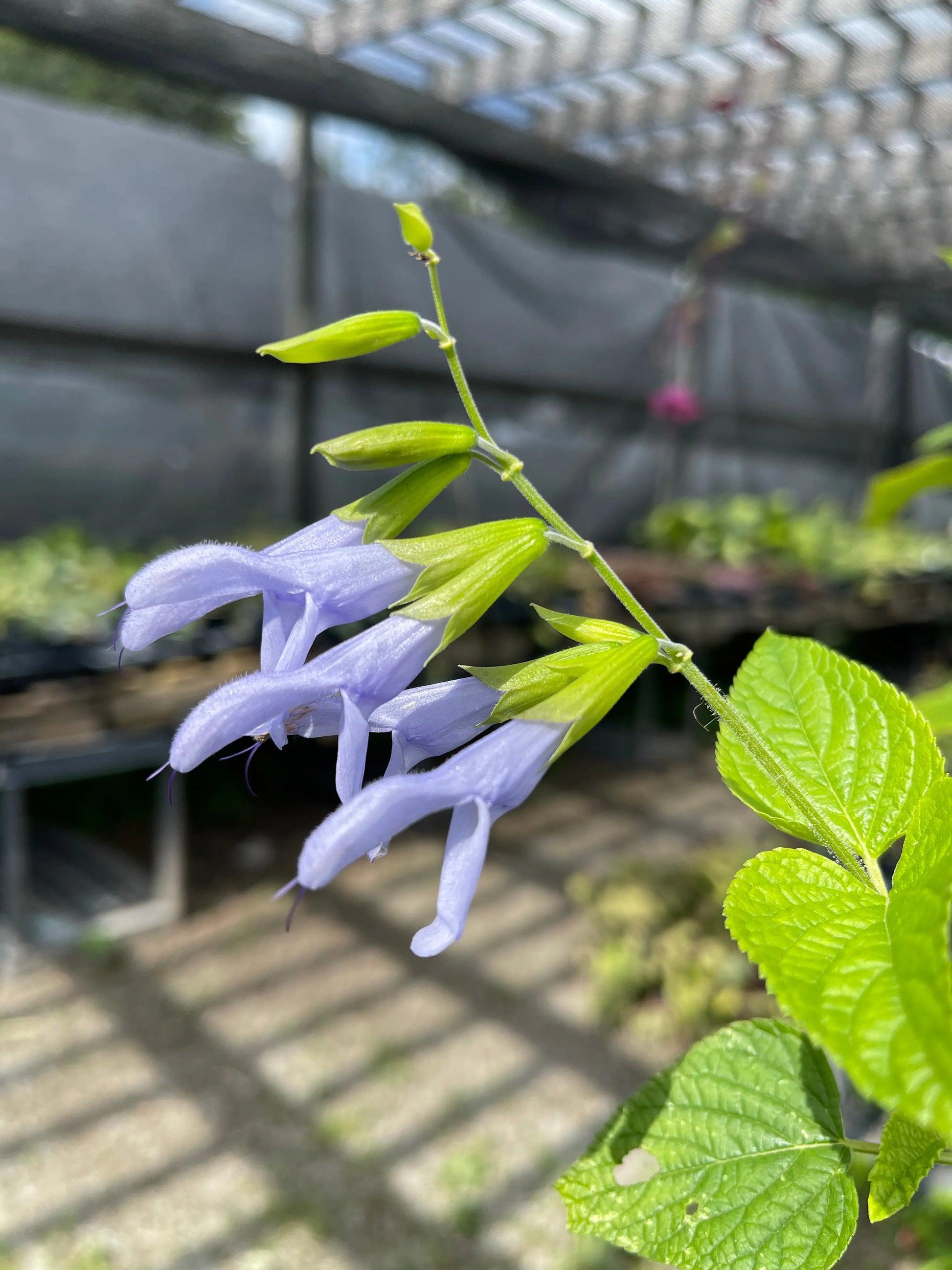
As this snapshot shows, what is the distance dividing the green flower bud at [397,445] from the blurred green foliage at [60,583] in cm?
174

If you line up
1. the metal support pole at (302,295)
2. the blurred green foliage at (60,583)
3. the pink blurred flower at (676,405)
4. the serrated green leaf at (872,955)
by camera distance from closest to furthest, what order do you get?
the serrated green leaf at (872,955) → the blurred green foliage at (60,583) → the metal support pole at (302,295) → the pink blurred flower at (676,405)

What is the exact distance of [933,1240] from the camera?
1418 millimetres

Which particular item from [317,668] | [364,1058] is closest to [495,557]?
[317,668]

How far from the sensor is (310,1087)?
1.78 m

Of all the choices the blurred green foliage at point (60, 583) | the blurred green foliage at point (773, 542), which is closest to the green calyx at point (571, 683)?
the blurred green foliage at point (60, 583)

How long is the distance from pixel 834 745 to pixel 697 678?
0.36 feet

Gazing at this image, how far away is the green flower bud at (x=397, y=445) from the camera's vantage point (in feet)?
1.16

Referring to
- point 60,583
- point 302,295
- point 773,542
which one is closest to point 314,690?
point 60,583

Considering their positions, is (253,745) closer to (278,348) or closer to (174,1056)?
(278,348)

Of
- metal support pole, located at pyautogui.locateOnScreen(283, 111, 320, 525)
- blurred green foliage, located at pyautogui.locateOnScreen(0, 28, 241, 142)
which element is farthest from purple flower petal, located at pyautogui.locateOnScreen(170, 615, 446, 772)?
blurred green foliage, located at pyautogui.locateOnScreen(0, 28, 241, 142)

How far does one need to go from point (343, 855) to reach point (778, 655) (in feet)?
0.85

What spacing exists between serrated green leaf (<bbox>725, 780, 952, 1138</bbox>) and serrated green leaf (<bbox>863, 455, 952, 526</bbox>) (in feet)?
1.88

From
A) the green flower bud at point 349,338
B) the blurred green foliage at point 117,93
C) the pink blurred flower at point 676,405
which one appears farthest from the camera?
the blurred green foliage at point 117,93

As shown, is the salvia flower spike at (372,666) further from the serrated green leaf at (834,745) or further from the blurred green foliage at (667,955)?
the blurred green foliage at (667,955)
